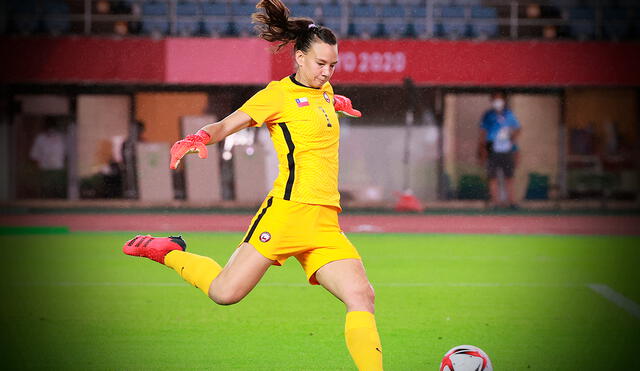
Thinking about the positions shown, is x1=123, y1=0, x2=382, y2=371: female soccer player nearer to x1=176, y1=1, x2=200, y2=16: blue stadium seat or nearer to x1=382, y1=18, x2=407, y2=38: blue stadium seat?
x1=382, y1=18, x2=407, y2=38: blue stadium seat

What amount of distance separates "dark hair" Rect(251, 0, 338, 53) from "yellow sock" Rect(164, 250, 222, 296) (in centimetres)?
132

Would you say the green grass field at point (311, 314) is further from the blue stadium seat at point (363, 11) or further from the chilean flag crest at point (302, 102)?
the blue stadium seat at point (363, 11)

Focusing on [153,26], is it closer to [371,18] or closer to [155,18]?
[155,18]

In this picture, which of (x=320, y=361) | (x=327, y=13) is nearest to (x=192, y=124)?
(x=327, y=13)

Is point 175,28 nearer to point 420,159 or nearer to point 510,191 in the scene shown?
point 420,159

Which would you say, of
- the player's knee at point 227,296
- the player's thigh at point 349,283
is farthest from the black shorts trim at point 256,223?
the player's thigh at point 349,283

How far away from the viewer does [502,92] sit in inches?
894

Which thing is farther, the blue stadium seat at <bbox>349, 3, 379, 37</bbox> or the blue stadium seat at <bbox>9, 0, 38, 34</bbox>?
the blue stadium seat at <bbox>349, 3, 379, 37</bbox>

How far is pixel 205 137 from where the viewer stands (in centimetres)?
441

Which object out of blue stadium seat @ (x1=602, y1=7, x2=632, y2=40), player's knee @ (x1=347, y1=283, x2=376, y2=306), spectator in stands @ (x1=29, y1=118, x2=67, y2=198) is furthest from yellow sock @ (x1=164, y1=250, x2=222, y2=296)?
blue stadium seat @ (x1=602, y1=7, x2=632, y2=40)

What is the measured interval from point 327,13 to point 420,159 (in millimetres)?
4498

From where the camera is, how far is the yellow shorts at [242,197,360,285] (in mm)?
4629

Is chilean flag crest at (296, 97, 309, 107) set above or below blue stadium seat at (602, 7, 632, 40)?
below

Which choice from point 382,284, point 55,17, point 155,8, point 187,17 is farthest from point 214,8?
point 382,284
